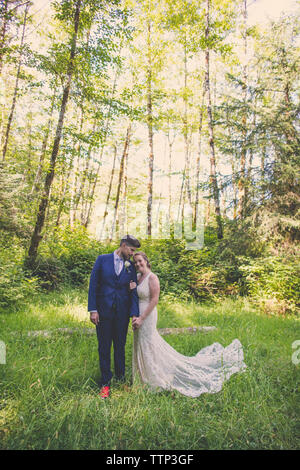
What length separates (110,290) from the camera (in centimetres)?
326

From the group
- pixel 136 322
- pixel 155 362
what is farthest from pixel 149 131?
pixel 155 362

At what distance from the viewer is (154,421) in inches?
93.1

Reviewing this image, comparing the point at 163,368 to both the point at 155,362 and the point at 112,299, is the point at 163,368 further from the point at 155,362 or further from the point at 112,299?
the point at 112,299

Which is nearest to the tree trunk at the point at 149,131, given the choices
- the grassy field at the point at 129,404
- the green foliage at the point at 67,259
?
the green foliage at the point at 67,259

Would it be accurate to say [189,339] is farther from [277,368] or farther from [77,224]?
[77,224]

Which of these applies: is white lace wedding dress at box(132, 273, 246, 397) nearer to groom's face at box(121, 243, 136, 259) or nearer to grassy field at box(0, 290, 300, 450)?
grassy field at box(0, 290, 300, 450)

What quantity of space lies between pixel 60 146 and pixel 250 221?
21.3 ft

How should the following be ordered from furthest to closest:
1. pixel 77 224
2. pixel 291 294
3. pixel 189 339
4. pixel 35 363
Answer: pixel 77 224, pixel 291 294, pixel 189 339, pixel 35 363

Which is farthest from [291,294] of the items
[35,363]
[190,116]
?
[190,116]

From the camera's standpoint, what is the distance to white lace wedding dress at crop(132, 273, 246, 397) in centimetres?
327

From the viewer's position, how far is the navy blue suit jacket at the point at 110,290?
3.24 meters

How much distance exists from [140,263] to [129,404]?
1.60 m

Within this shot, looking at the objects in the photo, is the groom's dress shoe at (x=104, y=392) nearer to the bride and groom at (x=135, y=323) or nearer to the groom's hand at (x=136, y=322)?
the bride and groom at (x=135, y=323)
